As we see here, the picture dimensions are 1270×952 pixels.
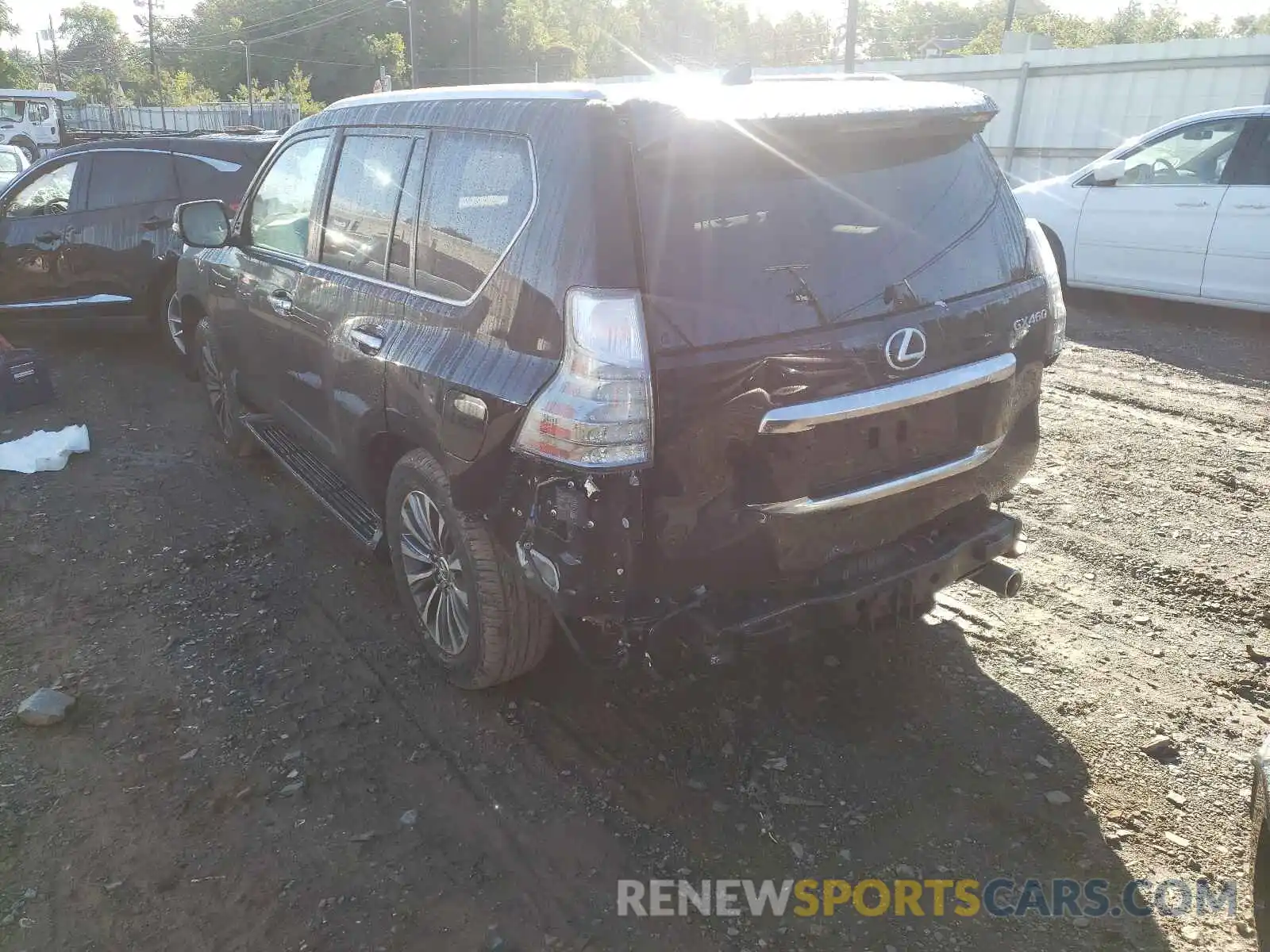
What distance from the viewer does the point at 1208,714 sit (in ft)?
10.3

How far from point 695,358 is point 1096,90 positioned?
16325 mm

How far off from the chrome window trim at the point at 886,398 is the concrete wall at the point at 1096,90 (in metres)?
13.2

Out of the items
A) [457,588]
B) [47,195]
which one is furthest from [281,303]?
[47,195]

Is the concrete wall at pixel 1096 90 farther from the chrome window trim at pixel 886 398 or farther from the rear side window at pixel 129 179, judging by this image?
the chrome window trim at pixel 886 398

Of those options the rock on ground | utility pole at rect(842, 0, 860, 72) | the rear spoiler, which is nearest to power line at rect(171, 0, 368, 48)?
utility pole at rect(842, 0, 860, 72)

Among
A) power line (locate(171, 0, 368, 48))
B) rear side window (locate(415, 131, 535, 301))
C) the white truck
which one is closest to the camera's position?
rear side window (locate(415, 131, 535, 301))

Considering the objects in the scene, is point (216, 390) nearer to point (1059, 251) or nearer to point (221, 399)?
point (221, 399)

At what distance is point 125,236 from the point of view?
7.74 metres

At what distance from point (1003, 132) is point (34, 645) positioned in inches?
686

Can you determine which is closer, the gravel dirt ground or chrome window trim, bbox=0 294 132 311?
the gravel dirt ground

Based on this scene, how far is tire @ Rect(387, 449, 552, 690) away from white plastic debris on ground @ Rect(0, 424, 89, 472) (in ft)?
10.8

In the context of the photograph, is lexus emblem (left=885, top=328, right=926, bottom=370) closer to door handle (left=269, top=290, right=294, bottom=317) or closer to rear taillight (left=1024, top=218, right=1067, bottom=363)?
rear taillight (left=1024, top=218, right=1067, bottom=363)

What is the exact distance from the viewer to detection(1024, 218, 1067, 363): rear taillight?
3.20 m

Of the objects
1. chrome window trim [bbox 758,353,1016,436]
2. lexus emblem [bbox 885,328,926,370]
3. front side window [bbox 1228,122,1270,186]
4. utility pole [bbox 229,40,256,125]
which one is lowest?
chrome window trim [bbox 758,353,1016,436]
